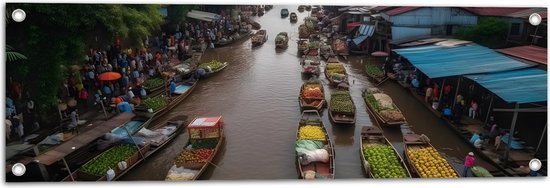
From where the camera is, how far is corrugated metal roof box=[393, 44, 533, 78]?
13.8 meters

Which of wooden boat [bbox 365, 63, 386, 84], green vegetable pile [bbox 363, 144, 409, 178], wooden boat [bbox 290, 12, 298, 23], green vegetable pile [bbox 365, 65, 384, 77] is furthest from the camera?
wooden boat [bbox 290, 12, 298, 23]

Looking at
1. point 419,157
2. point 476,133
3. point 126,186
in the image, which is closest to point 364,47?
point 476,133

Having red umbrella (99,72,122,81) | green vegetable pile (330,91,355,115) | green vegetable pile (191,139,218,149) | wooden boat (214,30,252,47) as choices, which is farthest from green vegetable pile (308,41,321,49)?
green vegetable pile (191,139,218,149)

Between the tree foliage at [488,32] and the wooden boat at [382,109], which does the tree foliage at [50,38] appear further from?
the tree foliage at [488,32]

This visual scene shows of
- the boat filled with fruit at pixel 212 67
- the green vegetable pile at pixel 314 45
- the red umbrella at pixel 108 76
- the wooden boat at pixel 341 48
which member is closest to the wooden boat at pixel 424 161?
the red umbrella at pixel 108 76

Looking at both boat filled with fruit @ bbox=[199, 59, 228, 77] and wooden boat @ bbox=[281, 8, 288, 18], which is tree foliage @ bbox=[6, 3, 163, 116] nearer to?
boat filled with fruit @ bbox=[199, 59, 228, 77]

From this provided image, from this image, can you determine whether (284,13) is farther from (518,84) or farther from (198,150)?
(518,84)

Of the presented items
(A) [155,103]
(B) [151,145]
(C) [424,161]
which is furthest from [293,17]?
(C) [424,161]

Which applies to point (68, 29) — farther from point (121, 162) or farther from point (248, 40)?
point (248, 40)

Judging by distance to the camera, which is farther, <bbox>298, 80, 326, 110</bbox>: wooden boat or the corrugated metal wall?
the corrugated metal wall

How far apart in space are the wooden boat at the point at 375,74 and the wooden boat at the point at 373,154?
745 cm

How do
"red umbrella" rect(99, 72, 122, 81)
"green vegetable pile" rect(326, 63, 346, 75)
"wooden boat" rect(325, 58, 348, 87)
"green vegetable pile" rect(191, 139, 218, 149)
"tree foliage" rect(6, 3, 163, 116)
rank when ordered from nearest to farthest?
"tree foliage" rect(6, 3, 163, 116), "green vegetable pile" rect(191, 139, 218, 149), "red umbrella" rect(99, 72, 122, 81), "wooden boat" rect(325, 58, 348, 87), "green vegetable pile" rect(326, 63, 346, 75)

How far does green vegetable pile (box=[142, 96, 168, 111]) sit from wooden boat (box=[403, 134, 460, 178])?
8506 mm

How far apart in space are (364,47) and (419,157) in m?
16.7
